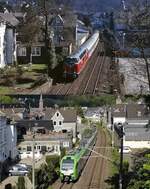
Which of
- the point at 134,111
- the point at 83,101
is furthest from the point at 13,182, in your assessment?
the point at 134,111

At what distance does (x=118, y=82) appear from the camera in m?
51.3

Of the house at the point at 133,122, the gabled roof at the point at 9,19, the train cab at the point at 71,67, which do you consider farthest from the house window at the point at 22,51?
the house at the point at 133,122

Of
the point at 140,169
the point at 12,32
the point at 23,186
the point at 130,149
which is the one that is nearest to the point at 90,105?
the point at 130,149

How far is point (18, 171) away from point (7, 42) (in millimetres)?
29986

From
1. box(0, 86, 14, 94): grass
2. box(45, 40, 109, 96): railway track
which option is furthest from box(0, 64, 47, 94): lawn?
box(45, 40, 109, 96): railway track

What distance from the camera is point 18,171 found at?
33594 mm

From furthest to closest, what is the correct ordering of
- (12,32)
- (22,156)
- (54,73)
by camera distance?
1. (12,32)
2. (54,73)
3. (22,156)

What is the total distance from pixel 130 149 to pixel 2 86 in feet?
42.6

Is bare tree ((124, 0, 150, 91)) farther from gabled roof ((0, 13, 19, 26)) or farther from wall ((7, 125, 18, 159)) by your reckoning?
gabled roof ((0, 13, 19, 26))

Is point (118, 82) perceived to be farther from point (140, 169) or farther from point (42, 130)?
point (140, 169)

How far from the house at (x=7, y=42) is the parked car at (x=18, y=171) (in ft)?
80.5

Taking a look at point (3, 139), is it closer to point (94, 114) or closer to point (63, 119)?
point (63, 119)

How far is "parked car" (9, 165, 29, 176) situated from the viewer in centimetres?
3291

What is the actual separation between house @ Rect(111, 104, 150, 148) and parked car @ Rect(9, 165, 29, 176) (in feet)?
33.7
